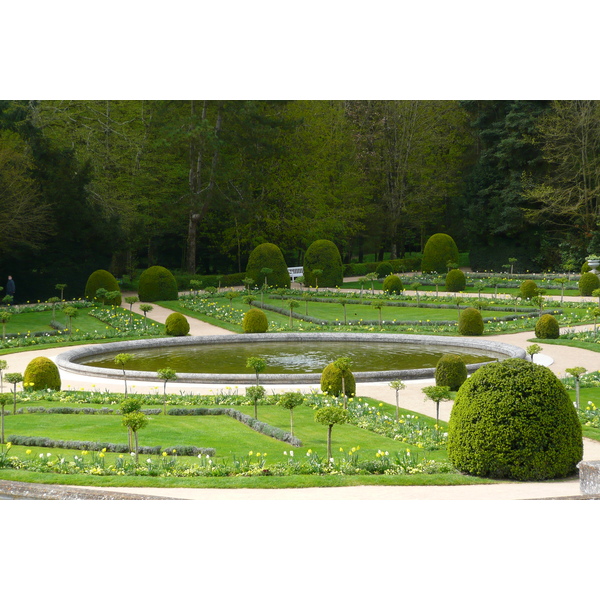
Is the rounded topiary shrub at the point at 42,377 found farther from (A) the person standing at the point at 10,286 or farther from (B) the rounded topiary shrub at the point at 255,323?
(A) the person standing at the point at 10,286

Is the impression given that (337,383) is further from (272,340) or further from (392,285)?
(392,285)

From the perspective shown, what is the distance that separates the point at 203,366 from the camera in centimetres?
2108

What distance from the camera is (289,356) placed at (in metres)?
22.4

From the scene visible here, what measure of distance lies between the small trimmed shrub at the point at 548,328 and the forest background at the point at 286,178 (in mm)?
19331

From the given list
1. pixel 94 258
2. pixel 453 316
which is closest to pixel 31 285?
pixel 94 258

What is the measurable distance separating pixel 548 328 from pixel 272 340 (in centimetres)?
Result: 815

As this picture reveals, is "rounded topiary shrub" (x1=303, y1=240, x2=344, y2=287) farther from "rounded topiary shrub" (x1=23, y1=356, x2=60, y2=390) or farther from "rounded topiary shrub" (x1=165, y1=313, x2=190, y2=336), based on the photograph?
"rounded topiary shrub" (x1=23, y1=356, x2=60, y2=390)

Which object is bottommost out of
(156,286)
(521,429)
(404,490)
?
(404,490)

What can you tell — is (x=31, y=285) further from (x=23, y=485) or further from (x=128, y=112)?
(x=23, y=485)

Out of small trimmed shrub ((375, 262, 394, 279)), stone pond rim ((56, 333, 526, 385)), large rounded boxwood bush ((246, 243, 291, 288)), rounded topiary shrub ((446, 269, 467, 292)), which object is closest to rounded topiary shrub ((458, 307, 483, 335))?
stone pond rim ((56, 333, 526, 385))

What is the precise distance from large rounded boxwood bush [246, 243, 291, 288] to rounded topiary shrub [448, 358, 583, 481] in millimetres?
27726

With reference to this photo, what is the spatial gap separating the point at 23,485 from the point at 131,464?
145cm

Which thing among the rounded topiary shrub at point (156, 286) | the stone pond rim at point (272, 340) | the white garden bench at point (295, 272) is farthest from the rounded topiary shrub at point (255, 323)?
the white garden bench at point (295, 272)

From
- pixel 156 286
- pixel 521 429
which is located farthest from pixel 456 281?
pixel 521 429
